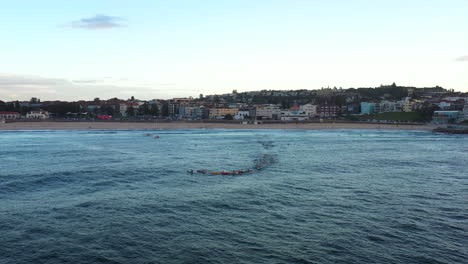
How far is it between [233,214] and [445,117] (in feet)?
495

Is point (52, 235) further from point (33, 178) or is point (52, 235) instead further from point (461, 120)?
point (461, 120)

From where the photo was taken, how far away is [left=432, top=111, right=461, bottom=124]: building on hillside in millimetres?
146500

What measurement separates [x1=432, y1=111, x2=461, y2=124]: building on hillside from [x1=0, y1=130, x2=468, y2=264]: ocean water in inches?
4687

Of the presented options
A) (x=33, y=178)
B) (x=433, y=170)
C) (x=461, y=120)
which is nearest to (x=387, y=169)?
(x=433, y=170)

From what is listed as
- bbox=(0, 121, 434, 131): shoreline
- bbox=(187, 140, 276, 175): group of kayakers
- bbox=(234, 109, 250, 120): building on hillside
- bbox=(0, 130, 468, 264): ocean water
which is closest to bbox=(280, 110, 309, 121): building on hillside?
bbox=(234, 109, 250, 120): building on hillside

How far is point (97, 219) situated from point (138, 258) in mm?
7078

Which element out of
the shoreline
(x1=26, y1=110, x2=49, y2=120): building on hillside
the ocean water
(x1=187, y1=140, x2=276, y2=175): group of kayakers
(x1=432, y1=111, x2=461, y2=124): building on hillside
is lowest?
the ocean water

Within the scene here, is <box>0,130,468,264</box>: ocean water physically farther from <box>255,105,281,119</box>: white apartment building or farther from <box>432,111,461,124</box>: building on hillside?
<box>255,105,281,119</box>: white apartment building

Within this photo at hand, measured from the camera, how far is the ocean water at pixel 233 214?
1812 centimetres

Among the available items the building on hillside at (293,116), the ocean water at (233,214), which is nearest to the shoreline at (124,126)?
the building on hillside at (293,116)

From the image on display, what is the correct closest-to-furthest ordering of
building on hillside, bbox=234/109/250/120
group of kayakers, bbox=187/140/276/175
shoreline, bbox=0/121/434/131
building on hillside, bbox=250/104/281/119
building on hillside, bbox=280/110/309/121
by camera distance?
group of kayakers, bbox=187/140/276/175 → shoreline, bbox=0/121/434/131 → building on hillside, bbox=280/110/309/121 → building on hillside, bbox=234/109/250/120 → building on hillside, bbox=250/104/281/119

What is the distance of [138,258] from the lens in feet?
57.1

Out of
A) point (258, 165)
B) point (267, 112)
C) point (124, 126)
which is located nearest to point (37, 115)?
point (124, 126)

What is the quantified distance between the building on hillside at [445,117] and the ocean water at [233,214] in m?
119
